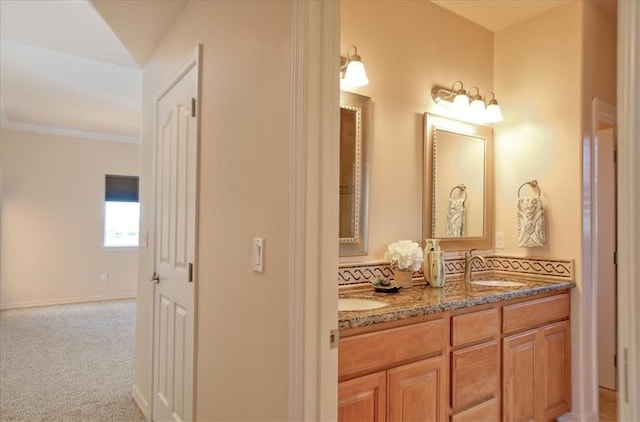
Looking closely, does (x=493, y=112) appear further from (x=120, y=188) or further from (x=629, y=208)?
(x=120, y=188)

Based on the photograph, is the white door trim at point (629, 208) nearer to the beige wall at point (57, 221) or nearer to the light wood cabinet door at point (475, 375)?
the light wood cabinet door at point (475, 375)

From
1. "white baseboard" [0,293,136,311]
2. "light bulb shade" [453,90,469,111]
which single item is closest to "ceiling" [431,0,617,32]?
"light bulb shade" [453,90,469,111]

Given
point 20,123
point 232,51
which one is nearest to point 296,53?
point 232,51

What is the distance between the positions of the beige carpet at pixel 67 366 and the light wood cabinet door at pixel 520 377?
87.3 inches

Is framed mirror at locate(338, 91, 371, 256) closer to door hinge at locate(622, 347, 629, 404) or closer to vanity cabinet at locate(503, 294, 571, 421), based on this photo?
vanity cabinet at locate(503, 294, 571, 421)

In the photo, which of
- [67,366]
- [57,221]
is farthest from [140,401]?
[57,221]

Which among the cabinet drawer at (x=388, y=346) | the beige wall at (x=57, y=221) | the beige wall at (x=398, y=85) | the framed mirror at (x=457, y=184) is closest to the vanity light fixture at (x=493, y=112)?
the framed mirror at (x=457, y=184)

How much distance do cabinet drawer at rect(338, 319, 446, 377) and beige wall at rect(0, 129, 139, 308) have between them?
5928 millimetres

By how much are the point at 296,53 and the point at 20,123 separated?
20.1 feet

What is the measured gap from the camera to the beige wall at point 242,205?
119 centimetres

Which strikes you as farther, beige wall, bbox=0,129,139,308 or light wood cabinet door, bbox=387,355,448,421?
beige wall, bbox=0,129,139,308

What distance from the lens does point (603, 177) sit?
3.00m

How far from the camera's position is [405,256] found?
7.11 ft

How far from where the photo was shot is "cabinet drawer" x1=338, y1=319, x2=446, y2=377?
1475mm
